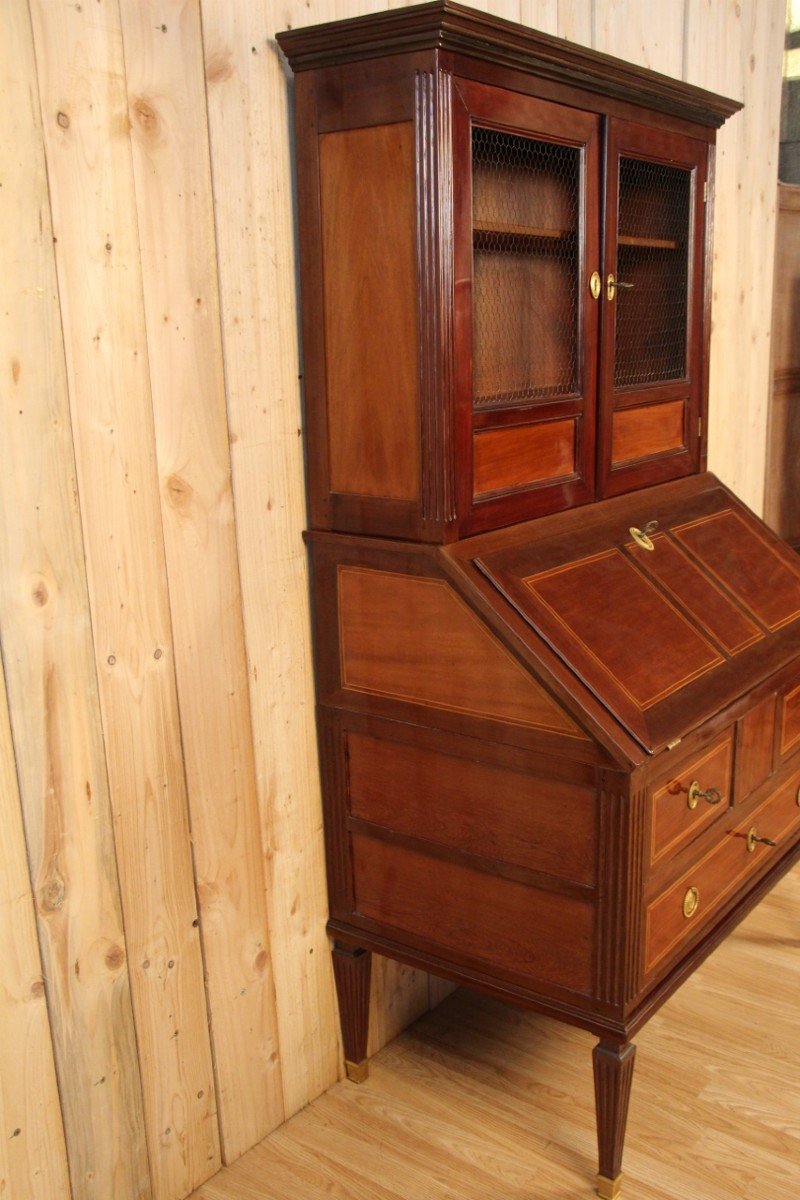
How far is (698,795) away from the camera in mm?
2033

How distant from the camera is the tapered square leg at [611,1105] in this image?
1968 millimetres

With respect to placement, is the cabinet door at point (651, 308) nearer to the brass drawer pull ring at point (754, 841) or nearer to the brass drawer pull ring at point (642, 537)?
the brass drawer pull ring at point (642, 537)

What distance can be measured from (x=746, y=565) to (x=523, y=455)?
0.69 metres

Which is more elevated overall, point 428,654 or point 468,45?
point 468,45

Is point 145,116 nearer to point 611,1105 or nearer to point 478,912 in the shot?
point 478,912

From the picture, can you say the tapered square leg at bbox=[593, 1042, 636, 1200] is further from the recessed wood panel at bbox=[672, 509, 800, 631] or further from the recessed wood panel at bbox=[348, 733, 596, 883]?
the recessed wood panel at bbox=[672, 509, 800, 631]

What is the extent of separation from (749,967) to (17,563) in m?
1.98

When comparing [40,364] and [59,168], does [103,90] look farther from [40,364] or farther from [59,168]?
[40,364]

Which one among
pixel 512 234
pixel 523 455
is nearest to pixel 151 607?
pixel 523 455

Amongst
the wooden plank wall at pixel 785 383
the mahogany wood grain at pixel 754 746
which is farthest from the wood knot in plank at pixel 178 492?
the wooden plank wall at pixel 785 383

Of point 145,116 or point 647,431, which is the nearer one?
point 145,116

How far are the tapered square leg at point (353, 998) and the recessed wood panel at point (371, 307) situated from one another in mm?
942

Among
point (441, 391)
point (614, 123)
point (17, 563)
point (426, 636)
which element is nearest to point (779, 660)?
point (426, 636)

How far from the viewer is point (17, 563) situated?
5.42ft
